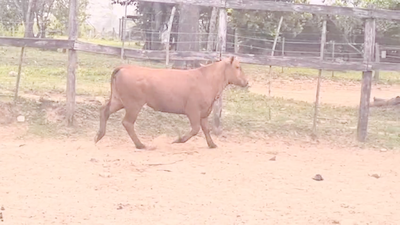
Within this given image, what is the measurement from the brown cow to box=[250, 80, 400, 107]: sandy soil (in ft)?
19.3

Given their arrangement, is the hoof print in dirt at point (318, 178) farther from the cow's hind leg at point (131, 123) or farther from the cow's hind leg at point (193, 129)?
the cow's hind leg at point (131, 123)

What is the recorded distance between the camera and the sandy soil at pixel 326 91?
52.9 feet

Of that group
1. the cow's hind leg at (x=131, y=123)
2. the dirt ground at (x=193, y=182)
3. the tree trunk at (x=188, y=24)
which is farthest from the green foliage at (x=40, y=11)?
the dirt ground at (x=193, y=182)

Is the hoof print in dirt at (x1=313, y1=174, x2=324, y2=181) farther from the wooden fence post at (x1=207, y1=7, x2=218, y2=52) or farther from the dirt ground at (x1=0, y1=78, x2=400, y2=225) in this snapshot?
the wooden fence post at (x1=207, y1=7, x2=218, y2=52)

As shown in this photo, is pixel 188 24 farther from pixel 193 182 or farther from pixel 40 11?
pixel 40 11

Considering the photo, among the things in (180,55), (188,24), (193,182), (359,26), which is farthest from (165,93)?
(359,26)

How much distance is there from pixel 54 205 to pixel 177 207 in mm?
1145

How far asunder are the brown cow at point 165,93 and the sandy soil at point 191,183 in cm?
36

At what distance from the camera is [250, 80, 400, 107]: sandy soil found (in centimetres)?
1613

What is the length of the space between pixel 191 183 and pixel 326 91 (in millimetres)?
11788

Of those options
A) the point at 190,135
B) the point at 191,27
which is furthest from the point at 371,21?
the point at 191,27

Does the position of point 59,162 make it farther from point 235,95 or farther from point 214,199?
point 235,95

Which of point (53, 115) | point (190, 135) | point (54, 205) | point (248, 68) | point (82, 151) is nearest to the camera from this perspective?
point (54, 205)

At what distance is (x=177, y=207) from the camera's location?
249 inches
